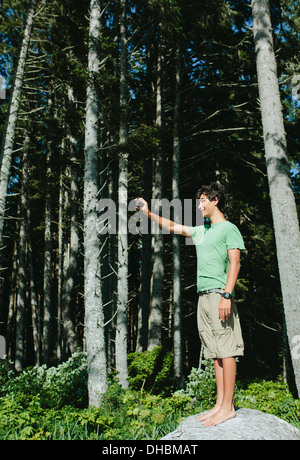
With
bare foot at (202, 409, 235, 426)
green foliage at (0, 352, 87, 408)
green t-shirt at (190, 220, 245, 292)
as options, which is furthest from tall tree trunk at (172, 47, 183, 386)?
green t-shirt at (190, 220, 245, 292)

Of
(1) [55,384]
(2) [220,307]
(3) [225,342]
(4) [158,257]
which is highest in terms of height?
(4) [158,257]

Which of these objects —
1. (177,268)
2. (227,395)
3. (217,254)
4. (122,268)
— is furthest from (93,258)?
(177,268)

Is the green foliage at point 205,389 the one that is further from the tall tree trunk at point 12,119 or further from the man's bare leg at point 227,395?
the tall tree trunk at point 12,119

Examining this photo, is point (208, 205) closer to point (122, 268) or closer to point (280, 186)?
point (280, 186)

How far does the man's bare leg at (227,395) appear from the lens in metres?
3.33

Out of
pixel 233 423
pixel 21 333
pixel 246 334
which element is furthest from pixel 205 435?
pixel 246 334

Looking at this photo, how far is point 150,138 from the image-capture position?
9.52 metres

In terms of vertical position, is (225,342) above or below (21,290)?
below

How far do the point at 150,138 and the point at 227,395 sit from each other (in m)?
7.30

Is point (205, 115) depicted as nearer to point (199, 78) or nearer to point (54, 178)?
point (199, 78)

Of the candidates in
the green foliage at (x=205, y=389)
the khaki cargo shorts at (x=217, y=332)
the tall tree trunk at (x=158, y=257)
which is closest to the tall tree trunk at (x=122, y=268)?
the green foliage at (x=205, y=389)

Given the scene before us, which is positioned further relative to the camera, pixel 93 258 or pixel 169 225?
pixel 93 258

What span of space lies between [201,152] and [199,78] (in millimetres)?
2939

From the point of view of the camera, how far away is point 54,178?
1561 cm
